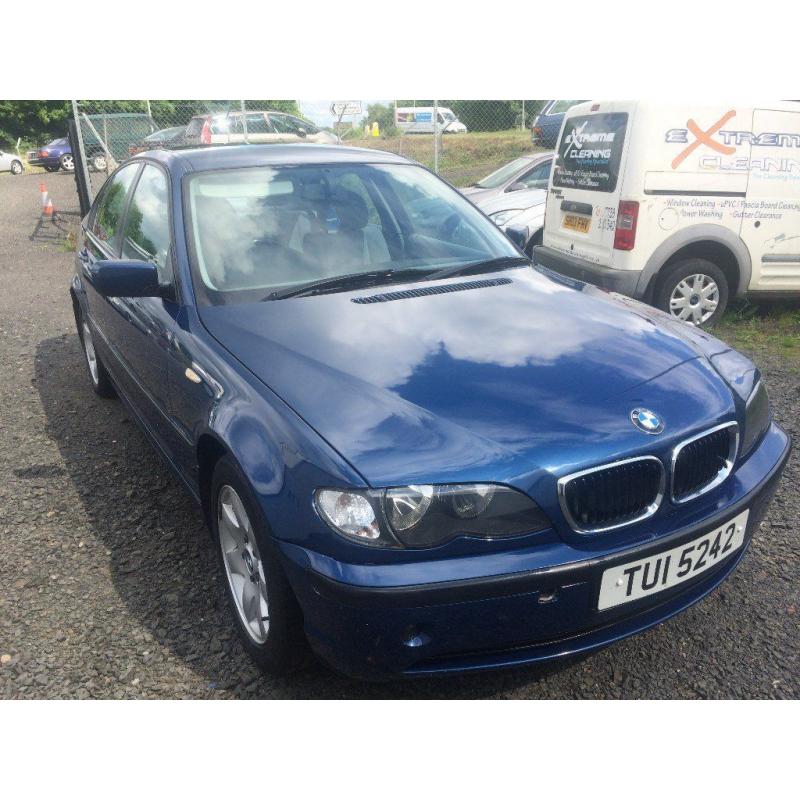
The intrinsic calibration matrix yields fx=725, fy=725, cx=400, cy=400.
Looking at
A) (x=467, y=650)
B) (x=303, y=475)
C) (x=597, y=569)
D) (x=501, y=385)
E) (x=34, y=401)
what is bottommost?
(x=34, y=401)

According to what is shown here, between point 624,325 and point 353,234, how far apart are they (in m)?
1.22

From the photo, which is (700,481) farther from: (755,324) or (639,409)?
(755,324)

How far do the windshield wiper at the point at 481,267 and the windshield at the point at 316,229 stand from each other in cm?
3

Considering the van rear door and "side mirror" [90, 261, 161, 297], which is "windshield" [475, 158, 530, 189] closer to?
the van rear door

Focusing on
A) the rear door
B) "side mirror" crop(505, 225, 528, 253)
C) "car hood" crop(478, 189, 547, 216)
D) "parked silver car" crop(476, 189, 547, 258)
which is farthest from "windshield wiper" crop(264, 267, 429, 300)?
"car hood" crop(478, 189, 547, 216)

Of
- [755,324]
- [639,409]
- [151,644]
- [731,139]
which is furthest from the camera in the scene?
[755,324]

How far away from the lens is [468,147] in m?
17.8

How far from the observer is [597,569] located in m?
1.94

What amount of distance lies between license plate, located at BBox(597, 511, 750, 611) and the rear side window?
4397 millimetres

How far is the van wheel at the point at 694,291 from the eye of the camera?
619 cm

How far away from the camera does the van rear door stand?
6.03 m

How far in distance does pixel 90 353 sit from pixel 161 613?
114 inches

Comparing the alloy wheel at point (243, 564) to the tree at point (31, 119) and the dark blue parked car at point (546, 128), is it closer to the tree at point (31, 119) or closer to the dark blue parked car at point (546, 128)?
the dark blue parked car at point (546, 128)

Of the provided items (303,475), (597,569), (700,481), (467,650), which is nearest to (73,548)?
(303,475)
